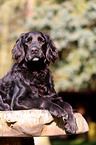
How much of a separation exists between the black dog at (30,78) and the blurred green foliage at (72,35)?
7175 millimetres

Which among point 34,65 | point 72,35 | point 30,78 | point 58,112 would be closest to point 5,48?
point 72,35

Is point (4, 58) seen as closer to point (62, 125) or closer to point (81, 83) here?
point (81, 83)

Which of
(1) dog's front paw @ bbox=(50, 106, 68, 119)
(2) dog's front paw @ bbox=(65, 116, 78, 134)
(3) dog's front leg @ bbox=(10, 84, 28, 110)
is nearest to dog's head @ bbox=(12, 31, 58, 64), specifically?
(3) dog's front leg @ bbox=(10, 84, 28, 110)

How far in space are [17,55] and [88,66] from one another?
27.4 ft

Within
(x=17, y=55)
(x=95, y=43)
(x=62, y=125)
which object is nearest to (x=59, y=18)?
(x=95, y=43)

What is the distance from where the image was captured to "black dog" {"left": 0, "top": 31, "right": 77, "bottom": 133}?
3795mm

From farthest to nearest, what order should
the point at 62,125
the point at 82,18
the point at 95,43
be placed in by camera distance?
the point at 82,18 → the point at 95,43 → the point at 62,125

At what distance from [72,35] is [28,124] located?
9.32 metres

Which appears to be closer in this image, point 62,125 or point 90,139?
point 62,125

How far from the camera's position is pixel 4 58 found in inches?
564

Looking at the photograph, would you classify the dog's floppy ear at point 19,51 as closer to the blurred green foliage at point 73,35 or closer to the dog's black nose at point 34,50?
the dog's black nose at point 34,50

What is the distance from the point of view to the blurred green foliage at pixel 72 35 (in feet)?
38.4

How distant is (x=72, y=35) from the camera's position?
40.3 ft

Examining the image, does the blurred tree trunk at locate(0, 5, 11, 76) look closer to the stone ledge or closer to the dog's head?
the dog's head
